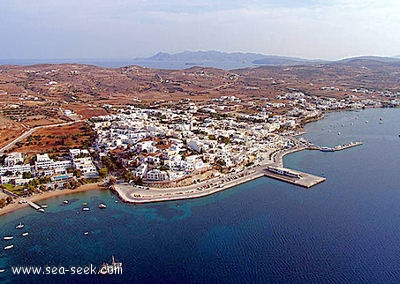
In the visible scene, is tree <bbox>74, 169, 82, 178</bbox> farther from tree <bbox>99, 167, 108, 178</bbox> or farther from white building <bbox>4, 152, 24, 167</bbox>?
white building <bbox>4, 152, 24, 167</bbox>

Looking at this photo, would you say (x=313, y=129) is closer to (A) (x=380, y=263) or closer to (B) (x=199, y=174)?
(B) (x=199, y=174)

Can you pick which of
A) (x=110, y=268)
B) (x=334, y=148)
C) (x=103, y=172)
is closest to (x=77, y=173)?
(x=103, y=172)

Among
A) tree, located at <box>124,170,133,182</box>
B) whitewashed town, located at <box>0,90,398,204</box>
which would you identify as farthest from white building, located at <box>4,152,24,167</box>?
tree, located at <box>124,170,133,182</box>

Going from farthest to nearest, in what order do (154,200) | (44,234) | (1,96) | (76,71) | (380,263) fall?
1. (76,71)
2. (1,96)
3. (154,200)
4. (44,234)
5. (380,263)

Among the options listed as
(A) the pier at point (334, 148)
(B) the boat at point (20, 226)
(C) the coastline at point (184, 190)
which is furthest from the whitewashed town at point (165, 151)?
(B) the boat at point (20, 226)

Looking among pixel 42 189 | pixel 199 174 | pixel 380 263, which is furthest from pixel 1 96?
pixel 380 263

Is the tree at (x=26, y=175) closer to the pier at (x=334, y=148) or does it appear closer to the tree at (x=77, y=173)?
the tree at (x=77, y=173)

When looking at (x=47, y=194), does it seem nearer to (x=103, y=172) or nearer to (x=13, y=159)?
(x=103, y=172)
